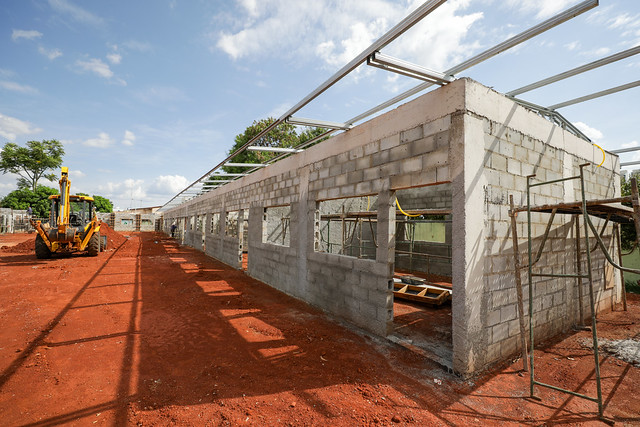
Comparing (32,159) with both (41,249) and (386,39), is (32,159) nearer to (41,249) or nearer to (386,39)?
(41,249)

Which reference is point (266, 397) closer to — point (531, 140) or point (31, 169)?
point (531, 140)

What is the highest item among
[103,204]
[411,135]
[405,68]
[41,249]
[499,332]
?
[103,204]

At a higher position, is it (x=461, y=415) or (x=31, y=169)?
(x=31, y=169)

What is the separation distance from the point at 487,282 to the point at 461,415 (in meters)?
1.71

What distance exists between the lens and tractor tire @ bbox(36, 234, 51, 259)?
12250 millimetres

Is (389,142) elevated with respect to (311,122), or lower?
lower

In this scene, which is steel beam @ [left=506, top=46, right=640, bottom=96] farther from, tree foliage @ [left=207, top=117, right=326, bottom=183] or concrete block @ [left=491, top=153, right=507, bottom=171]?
tree foliage @ [left=207, top=117, right=326, bottom=183]

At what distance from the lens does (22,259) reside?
12742 millimetres

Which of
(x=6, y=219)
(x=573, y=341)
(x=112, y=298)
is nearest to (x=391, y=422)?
(x=573, y=341)

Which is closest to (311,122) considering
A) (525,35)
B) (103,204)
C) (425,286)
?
(525,35)

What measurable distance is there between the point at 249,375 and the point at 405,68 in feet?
14.3

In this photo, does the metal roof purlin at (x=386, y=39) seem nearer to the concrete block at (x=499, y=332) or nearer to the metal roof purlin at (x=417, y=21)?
the metal roof purlin at (x=417, y=21)

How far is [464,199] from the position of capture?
369 cm

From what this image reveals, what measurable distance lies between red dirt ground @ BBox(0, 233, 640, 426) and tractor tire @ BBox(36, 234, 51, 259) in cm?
738
